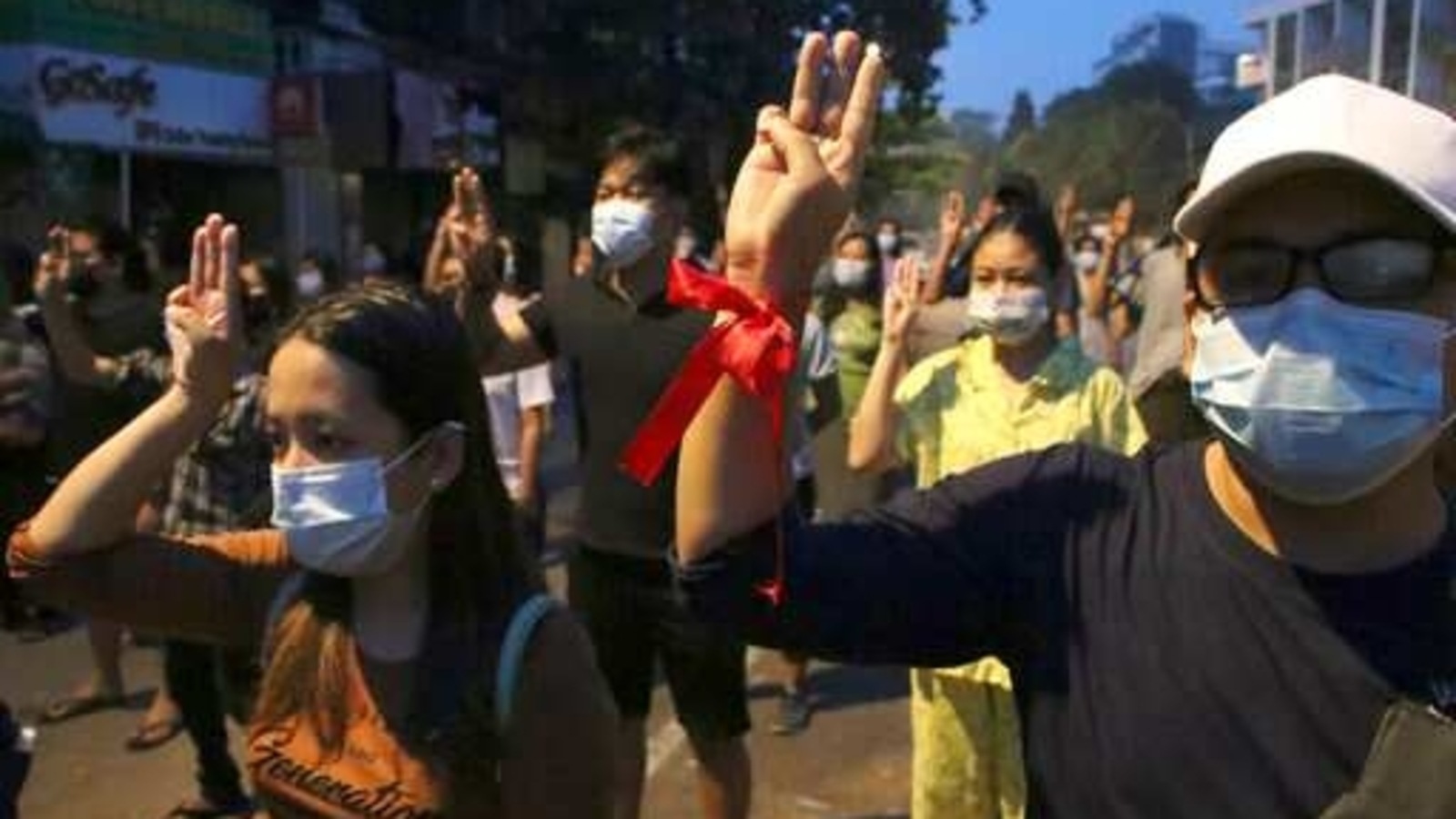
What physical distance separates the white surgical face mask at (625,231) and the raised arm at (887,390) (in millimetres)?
659

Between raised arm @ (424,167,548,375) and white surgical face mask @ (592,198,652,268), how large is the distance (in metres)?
0.30

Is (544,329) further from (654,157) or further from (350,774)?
(350,774)

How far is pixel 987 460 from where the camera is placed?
342cm

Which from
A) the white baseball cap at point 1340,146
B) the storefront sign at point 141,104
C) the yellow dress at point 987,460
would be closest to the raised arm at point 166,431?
the white baseball cap at point 1340,146

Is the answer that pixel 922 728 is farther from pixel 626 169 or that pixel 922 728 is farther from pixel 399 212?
pixel 399 212

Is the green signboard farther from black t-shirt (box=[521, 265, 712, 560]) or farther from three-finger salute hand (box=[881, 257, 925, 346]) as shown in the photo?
three-finger salute hand (box=[881, 257, 925, 346])

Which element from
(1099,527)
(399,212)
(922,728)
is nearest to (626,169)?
(922,728)

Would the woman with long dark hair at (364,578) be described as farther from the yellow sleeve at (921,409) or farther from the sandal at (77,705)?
the sandal at (77,705)

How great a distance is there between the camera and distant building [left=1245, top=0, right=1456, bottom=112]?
477cm

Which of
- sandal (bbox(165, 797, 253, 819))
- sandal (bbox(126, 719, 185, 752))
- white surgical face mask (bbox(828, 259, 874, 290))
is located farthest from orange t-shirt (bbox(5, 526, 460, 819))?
white surgical face mask (bbox(828, 259, 874, 290))

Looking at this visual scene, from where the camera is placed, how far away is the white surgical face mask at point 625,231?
160 inches

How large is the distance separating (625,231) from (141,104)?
37.6ft

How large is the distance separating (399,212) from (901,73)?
354 inches

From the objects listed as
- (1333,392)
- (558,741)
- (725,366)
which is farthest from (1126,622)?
(558,741)
